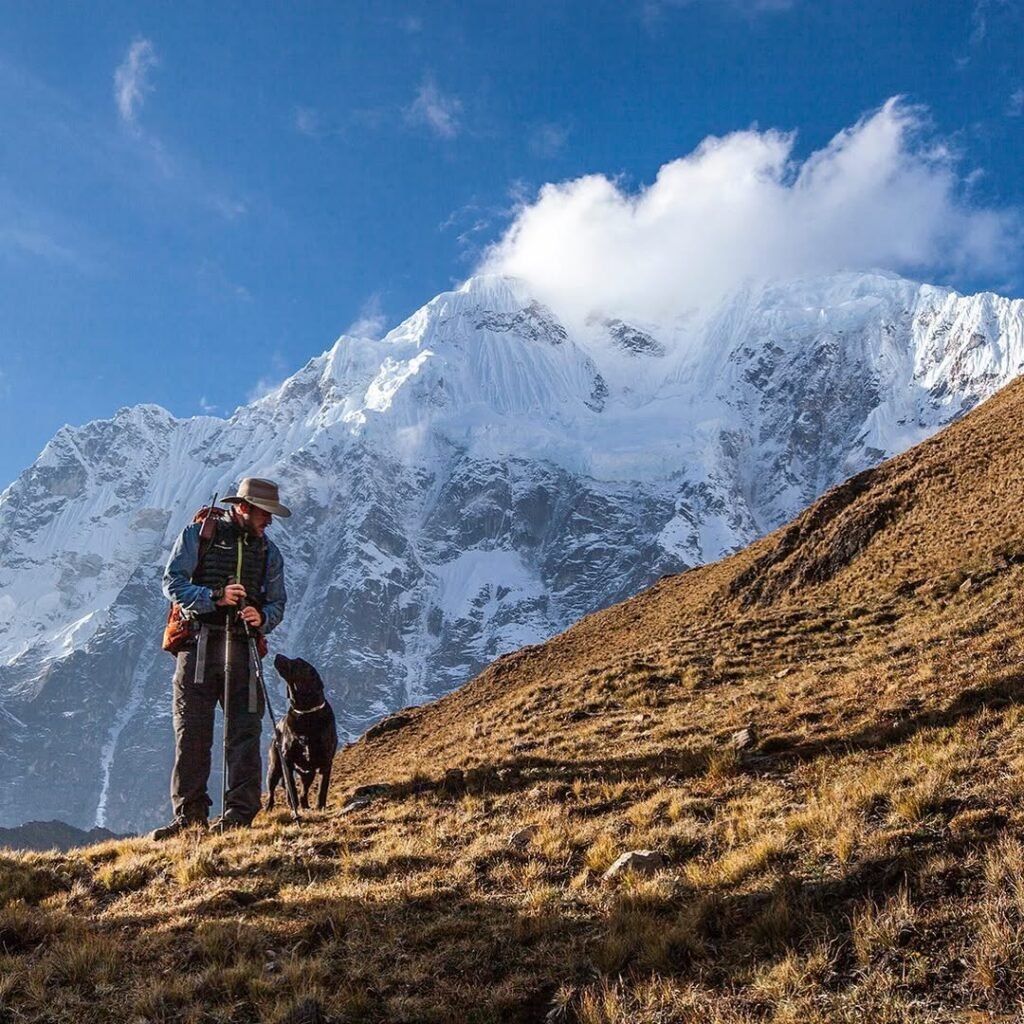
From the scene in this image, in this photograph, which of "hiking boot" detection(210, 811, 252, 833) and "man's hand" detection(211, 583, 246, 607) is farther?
"man's hand" detection(211, 583, 246, 607)

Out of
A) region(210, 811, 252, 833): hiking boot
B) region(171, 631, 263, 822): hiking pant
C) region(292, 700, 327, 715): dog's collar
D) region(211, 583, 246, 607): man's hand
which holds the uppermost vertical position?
region(211, 583, 246, 607): man's hand

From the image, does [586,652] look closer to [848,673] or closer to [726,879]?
[848,673]

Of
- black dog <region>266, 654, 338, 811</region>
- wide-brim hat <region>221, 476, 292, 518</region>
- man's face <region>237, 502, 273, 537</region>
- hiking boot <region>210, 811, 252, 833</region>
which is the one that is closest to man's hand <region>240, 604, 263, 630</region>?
man's face <region>237, 502, 273, 537</region>

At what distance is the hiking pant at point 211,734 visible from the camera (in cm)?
955

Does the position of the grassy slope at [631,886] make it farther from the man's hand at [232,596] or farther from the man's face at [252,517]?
the man's face at [252,517]

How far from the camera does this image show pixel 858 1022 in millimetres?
3840

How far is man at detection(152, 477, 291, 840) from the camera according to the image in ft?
31.1

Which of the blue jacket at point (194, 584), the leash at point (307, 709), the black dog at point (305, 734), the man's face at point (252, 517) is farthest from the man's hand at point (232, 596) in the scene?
the leash at point (307, 709)

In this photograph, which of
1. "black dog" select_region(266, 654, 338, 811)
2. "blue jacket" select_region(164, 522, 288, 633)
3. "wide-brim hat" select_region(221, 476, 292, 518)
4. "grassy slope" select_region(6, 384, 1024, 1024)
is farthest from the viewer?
"black dog" select_region(266, 654, 338, 811)

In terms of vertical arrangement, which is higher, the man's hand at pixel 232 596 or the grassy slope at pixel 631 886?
the man's hand at pixel 232 596

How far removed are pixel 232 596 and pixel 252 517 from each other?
107cm

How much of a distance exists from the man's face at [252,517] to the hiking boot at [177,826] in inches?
129

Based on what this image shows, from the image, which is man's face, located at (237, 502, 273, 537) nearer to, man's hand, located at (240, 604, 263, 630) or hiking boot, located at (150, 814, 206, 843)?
man's hand, located at (240, 604, 263, 630)

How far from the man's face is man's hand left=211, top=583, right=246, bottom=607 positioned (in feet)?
2.71
